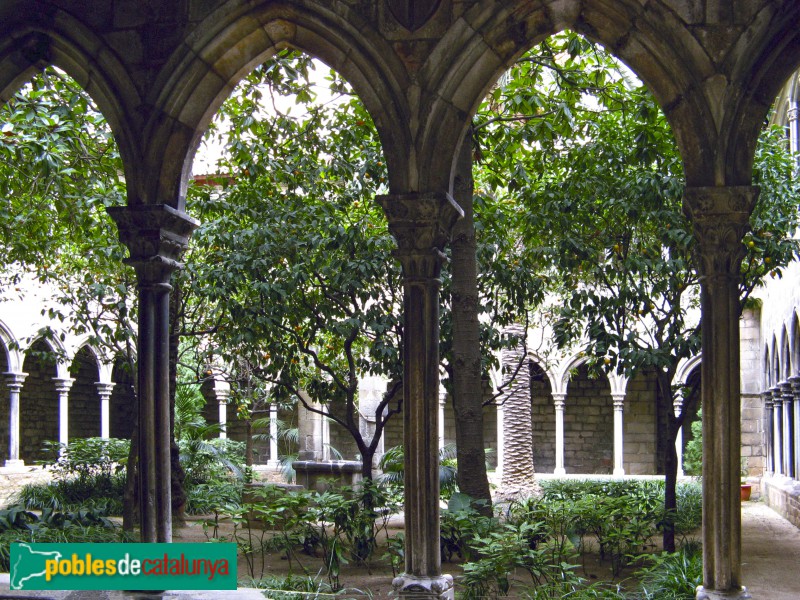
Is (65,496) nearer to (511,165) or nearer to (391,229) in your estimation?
(511,165)

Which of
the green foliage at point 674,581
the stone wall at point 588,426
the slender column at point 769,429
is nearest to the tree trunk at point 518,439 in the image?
the slender column at point 769,429

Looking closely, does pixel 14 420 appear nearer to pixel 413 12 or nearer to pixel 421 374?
pixel 421 374

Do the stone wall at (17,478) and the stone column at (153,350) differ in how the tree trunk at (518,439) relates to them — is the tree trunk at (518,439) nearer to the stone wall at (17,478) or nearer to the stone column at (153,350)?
the stone column at (153,350)

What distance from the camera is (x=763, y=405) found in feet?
54.4

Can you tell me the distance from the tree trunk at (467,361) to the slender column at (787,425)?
7153 millimetres

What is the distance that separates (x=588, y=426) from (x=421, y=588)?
726 inches

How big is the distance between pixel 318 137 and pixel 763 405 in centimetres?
1140

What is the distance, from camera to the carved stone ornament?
190 inches

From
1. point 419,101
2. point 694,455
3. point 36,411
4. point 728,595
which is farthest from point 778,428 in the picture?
point 36,411

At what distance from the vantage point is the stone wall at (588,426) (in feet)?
72.4

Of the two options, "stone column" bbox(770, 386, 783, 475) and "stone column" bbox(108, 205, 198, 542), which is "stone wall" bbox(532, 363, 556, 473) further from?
"stone column" bbox(108, 205, 198, 542)

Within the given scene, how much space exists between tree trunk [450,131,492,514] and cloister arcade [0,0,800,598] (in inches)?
95.3

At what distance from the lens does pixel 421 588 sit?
179 inches

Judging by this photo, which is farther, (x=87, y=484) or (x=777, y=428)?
(x=777, y=428)
